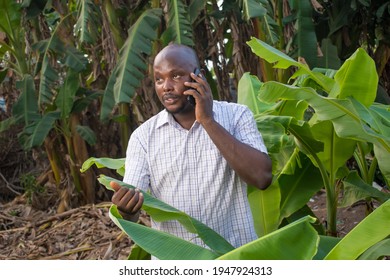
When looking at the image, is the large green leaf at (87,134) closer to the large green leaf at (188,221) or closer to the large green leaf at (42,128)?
the large green leaf at (42,128)

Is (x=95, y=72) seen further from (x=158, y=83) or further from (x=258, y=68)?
(x=158, y=83)

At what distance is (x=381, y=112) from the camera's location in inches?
139

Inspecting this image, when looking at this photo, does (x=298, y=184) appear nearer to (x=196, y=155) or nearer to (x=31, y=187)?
(x=196, y=155)

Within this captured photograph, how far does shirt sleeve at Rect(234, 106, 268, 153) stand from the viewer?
2.50 m

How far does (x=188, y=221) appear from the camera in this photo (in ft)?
8.04

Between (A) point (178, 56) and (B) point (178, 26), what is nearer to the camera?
(A) point (178, 56)

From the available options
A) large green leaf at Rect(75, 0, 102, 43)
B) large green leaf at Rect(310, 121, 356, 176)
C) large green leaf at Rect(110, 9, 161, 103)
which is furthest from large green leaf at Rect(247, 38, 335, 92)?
large green leaf at Rect(75, 0, 102, 43)

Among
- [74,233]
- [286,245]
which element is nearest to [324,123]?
[286,245]

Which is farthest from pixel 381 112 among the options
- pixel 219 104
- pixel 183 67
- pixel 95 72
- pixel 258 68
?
pixel 95 72

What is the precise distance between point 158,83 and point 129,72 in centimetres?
294

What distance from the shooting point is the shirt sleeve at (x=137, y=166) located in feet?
8.38

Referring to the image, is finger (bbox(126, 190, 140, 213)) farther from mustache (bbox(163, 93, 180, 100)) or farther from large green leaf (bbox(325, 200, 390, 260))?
large green leaf (bbox(325, 200, 390, 260))

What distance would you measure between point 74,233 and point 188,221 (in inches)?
151
